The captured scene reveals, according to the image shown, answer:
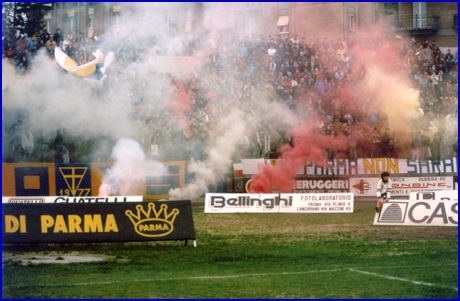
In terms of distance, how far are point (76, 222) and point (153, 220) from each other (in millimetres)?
1644

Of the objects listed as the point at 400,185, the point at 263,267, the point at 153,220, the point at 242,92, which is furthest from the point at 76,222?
the point at 400,185

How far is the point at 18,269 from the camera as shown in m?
10.7

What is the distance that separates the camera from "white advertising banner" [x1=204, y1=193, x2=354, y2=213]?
19703 mm

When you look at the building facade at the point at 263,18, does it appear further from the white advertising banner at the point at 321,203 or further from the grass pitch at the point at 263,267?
the grass pitch at the point at 263,267

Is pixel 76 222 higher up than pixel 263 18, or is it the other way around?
pixel 263 18

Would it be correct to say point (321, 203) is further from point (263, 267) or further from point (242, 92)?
point (263, 267)

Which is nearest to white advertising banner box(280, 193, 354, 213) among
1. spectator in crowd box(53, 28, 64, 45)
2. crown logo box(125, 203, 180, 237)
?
crown logo box(125, 203, 180, 237)

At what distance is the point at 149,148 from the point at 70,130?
3.11m

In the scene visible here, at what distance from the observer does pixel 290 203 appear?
19.8 metres

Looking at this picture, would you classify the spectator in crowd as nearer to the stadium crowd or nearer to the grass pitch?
the stadium crowd

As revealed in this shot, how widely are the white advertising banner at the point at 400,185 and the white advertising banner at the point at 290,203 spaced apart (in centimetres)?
386

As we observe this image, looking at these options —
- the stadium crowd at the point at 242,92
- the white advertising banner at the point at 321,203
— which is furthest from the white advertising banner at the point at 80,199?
the white advertising banner at the point at 321,203

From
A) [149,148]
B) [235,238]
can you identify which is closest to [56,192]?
[149,148]

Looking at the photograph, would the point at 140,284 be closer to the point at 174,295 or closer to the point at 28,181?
the point at 174,295
